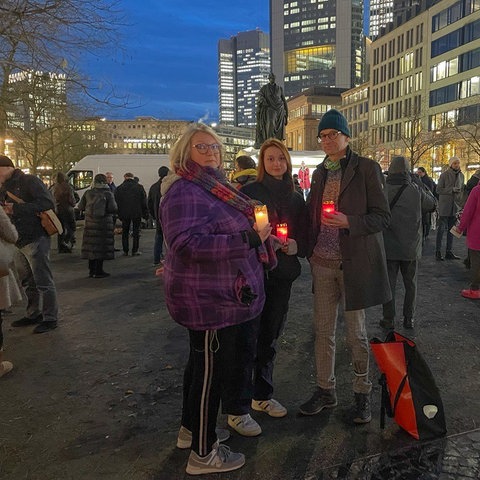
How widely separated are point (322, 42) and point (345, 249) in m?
184

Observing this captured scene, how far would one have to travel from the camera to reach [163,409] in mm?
3678

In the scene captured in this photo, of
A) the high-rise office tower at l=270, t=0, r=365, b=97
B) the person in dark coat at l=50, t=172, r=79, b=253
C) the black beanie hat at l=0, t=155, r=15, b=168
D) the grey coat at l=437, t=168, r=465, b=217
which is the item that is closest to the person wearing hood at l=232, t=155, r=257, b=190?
the black beanie hat at l=0, t=155, r=15, b=168

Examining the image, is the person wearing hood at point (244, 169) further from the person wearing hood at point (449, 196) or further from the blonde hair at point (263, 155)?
the person wearing hood at point (449, 196)

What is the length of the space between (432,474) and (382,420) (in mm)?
523

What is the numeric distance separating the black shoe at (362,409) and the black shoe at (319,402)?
0.23 m

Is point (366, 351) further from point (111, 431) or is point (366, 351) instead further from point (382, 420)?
point (111, 431)

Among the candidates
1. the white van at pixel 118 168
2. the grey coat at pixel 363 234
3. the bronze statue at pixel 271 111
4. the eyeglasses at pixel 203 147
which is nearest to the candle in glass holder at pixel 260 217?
the eyeglasses at pixel 203 147

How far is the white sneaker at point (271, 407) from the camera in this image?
3.51 meters

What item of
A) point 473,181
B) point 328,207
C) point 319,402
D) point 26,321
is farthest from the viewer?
point 473,181

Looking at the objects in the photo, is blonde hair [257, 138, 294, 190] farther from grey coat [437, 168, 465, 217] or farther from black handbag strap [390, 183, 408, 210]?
grey coat [437, 168, 465, 217]

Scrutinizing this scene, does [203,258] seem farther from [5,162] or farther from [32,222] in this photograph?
[5,162]

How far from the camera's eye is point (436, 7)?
67.0 metres

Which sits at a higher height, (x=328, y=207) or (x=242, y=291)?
(x=328, y=207)

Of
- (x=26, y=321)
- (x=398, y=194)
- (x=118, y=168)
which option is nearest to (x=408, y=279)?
(x=398, y=194)
